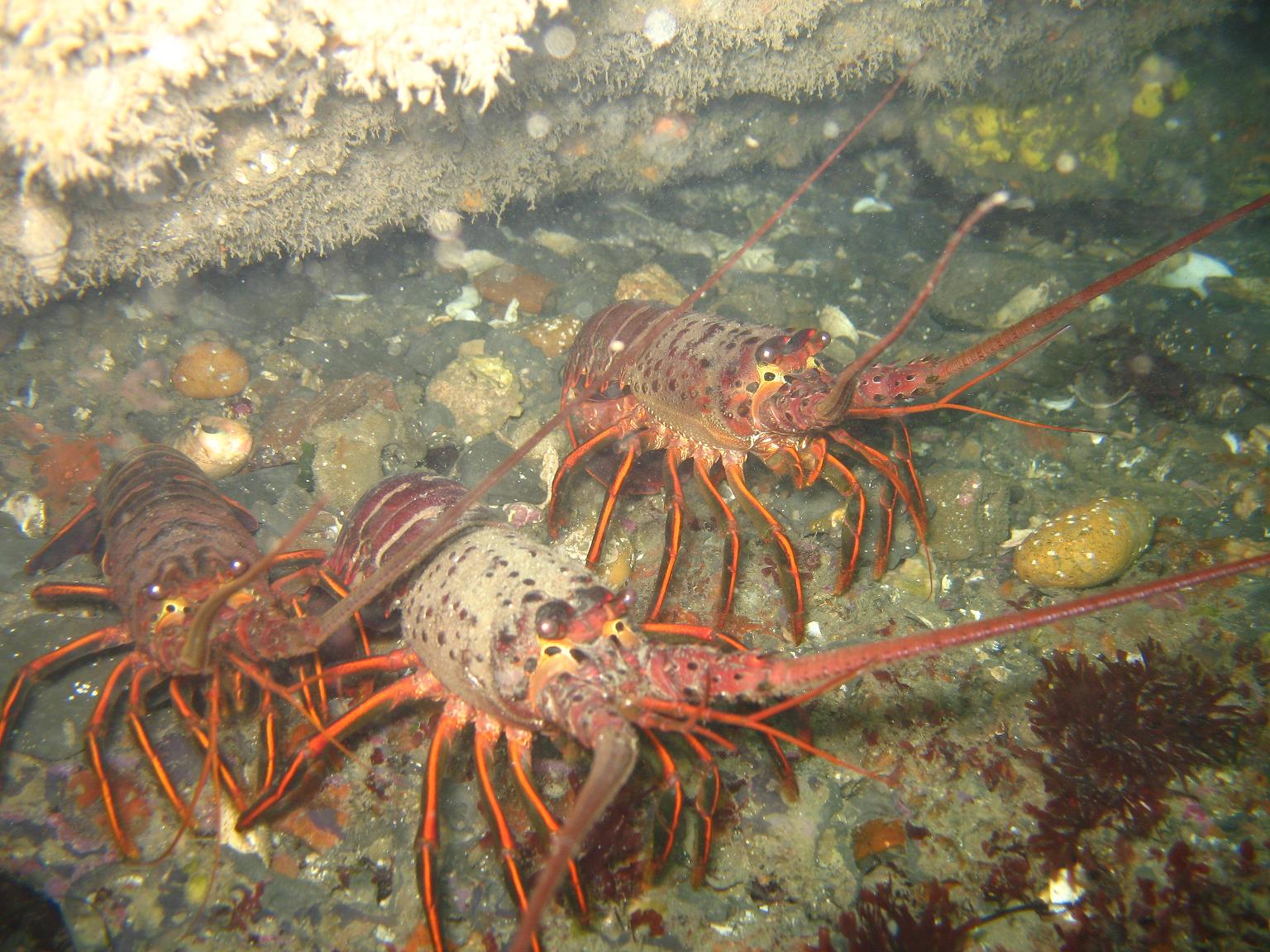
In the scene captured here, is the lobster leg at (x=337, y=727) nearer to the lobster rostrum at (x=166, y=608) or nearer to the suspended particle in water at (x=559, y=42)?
the lobster rostrum at (x=166, y=608)

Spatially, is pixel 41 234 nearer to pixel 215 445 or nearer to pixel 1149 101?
pixel 215 445

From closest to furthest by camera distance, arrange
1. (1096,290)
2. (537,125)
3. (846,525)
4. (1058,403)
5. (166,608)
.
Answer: (1096,290), (166,608), (846,525), (537,125), (1058,403)

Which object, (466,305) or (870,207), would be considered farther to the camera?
(870,207)

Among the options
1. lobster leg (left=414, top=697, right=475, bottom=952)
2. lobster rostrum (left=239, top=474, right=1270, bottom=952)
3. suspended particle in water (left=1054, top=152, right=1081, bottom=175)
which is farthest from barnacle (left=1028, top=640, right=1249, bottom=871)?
suspended particle in water (left=1054, top=152, right=1081, bottom=175)

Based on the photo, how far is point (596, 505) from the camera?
4562 mm

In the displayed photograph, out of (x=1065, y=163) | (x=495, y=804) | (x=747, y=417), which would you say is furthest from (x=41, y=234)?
(x=1065, y=163)

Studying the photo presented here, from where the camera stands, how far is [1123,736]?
2.90 m

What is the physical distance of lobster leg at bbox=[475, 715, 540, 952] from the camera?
2559mm

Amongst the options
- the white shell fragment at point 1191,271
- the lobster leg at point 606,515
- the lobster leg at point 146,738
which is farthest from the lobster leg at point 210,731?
the white shell fragment at point 1191,271

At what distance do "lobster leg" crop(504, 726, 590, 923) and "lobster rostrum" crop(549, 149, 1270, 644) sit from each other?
3.46 feet

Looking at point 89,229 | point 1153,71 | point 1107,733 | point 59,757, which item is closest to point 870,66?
point 1153,71

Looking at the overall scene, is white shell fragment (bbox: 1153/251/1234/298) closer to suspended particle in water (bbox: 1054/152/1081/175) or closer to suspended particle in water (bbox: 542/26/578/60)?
suspended particle in water (bbox: 1054/152/1081/175)

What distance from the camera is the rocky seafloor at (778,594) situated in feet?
8.83

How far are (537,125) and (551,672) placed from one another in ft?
14.8
